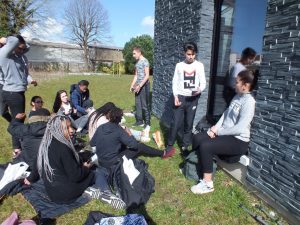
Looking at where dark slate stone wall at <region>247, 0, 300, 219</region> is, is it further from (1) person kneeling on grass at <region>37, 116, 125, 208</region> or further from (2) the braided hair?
(2) the braided hair

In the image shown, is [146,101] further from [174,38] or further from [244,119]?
[244,119]

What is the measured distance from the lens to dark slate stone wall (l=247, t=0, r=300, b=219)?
10.5ft

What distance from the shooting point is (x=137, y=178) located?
3961 millimetres

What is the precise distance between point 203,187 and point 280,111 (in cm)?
150

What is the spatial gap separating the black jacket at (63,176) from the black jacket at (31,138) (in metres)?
0.57

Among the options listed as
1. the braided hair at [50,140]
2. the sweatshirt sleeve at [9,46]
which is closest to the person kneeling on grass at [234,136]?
the braided hair at [50,140]

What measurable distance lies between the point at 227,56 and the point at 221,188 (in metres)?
2.55

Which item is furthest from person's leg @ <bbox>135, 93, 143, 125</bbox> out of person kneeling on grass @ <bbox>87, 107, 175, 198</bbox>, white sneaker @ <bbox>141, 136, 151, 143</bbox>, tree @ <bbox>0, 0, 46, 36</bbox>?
tree @ <bbox>0, 0, 46, 36</bbox>

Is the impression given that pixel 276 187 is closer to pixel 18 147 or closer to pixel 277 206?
pixel 277 206

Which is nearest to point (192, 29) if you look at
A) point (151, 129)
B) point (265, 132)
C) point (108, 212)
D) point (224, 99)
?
point (224, 99)

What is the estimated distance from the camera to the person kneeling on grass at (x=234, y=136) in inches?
154

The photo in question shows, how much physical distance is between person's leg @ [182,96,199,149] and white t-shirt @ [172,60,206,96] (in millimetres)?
162

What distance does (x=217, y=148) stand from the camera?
3984 mm

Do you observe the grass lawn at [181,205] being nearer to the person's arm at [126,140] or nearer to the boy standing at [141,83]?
the person's arm at [126,140]
